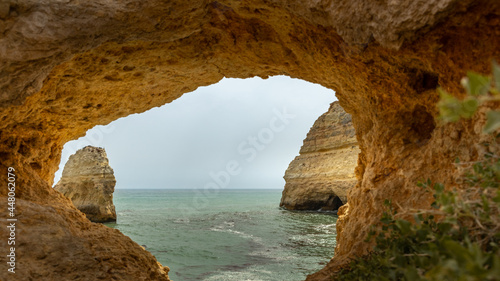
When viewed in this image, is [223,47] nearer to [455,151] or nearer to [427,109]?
[427,109]

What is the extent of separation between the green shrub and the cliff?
899 inches

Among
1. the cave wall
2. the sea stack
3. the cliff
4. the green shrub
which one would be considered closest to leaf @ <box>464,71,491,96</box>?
the green shrub

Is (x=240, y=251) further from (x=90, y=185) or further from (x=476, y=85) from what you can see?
(x=90, y=185)

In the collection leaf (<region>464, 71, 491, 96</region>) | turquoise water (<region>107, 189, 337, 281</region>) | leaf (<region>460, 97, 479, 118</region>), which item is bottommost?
turquoise water (<region>107, 189, 337, 281</region>)

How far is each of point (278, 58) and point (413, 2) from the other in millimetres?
2944

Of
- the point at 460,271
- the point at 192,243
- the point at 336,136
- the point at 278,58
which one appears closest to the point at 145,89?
the point at 278,58

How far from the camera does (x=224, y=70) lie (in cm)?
633

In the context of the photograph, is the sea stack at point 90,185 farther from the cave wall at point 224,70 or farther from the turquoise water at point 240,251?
the cave wall at point 224,70

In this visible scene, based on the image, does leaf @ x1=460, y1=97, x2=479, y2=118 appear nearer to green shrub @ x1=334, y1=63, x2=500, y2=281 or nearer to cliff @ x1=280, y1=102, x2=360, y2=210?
green shrub @ x1=334, y1=63, x2=500, y2=281

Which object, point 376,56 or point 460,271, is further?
point 376,56

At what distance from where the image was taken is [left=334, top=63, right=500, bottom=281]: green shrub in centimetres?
113

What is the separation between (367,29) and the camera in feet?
10.9

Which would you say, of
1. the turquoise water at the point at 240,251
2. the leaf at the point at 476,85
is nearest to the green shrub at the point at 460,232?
the leaf at the point at 476,85

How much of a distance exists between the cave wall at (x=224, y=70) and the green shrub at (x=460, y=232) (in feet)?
3.67
